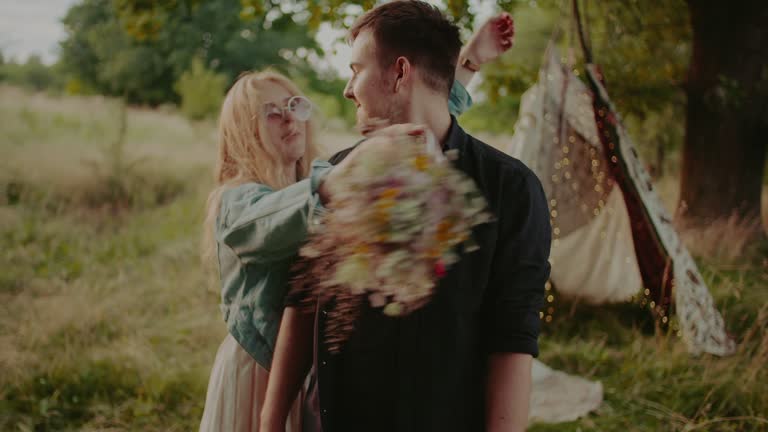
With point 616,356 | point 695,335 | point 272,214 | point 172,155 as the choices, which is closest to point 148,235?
point 172,155

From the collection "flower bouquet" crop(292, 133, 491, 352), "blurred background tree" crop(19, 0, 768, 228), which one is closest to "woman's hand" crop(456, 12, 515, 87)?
"flower bouquet" crop(292, 133, 491, 352)

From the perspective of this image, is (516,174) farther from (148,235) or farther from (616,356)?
(148,235)

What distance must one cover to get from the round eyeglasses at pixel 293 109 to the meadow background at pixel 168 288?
0.86 m

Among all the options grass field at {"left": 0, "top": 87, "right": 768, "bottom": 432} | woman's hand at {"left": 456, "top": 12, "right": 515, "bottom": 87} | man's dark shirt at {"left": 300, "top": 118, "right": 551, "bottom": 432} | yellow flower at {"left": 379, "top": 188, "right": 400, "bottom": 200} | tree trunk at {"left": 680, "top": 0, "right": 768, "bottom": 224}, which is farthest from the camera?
tree trunk at {"left": 680, "top": 0, "right": 768, "bottom": 224}

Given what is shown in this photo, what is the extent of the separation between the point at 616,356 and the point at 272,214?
3.96 metres

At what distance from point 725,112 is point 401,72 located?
19.8 feet

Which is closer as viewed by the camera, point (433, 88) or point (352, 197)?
point (352, 197)

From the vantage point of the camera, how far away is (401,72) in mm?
1562

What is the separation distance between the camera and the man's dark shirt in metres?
1.50

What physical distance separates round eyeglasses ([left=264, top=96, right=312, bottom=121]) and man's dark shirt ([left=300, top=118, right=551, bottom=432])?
72 centimetres

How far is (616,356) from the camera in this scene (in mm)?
4664

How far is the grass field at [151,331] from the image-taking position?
388cm

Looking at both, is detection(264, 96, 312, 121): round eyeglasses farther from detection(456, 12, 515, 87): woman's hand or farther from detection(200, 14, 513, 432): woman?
detection(456, 12, 515, 87): woman's hand

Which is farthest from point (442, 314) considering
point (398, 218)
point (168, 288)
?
point (168, 288)
